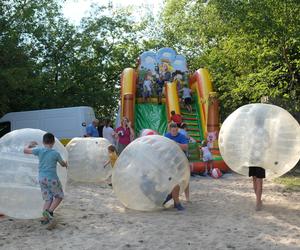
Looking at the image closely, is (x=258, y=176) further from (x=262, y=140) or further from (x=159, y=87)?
(x=159, y=87)

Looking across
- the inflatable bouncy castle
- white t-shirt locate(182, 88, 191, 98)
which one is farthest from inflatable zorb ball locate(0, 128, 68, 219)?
white t-shirt locate(182, 88, 191, 98)

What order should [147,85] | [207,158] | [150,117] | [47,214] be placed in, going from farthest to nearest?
1. [147,85]
2. [150,117]
3. [207,158]
4. [47,214]

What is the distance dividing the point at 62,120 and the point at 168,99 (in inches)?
158

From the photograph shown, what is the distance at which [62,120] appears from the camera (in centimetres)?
1644

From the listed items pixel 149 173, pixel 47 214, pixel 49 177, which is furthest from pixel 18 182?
pixel 149 173

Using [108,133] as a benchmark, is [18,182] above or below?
below

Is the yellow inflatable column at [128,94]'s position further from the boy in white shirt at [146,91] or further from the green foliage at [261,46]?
the green foliage at [261,46]

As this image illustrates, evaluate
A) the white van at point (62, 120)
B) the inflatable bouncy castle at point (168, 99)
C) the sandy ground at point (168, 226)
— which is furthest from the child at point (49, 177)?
the white van at point (62, 120)

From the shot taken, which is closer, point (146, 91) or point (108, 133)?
point (108, 133)

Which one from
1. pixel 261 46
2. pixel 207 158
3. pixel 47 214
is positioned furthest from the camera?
pixel 261 46

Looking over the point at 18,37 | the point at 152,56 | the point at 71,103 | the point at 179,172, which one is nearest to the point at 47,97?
the point at 71,103

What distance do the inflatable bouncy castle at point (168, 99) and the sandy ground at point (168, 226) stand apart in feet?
15.8

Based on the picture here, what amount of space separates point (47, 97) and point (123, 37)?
8097mm

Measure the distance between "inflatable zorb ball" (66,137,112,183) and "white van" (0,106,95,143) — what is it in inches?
217
